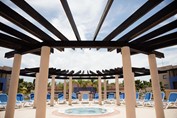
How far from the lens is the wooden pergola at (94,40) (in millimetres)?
4887

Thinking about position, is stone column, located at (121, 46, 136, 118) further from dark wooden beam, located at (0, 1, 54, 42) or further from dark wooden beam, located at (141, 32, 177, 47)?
dark wooden beam, located at (0, 1, 54, 42)

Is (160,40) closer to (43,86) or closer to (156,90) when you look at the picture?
(156,90)

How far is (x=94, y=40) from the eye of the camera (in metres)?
7.35

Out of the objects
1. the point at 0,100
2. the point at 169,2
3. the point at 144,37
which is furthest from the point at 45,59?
the point at 0,100

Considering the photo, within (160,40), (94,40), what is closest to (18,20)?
(94,40)

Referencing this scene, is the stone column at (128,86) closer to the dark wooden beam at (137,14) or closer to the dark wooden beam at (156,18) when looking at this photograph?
the dark wooden beam at (156,18)

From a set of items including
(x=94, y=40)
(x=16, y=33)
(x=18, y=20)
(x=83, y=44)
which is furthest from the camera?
(x=94, y=40)

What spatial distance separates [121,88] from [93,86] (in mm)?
6409

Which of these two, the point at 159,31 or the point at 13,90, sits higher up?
the point at 159,31

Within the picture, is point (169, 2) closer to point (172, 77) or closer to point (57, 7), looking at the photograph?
point (57, 7)

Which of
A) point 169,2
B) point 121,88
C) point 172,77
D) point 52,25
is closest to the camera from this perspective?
point 169,2

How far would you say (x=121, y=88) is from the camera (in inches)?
1193

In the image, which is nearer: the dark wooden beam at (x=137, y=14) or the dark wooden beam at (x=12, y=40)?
the dark wooden beam at (x=137, y=14)

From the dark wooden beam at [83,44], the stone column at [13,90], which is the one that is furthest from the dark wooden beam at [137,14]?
the stone column at [13,90]
